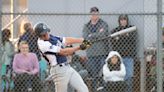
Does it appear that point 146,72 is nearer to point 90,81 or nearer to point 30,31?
point 90,81

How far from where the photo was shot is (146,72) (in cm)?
1202

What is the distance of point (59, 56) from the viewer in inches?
414

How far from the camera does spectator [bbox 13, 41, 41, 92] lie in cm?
1180

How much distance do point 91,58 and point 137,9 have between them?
4.70 feet

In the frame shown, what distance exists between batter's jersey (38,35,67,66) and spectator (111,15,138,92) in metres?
1.70

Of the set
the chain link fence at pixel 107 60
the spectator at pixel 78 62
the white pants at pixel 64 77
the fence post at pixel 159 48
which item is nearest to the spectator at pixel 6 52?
the chain link fence at pixel 107 60

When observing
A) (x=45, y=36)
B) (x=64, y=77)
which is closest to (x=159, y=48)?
(x=64, y=77)

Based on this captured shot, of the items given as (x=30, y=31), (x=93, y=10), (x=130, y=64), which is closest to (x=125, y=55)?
(x=130, y=64)

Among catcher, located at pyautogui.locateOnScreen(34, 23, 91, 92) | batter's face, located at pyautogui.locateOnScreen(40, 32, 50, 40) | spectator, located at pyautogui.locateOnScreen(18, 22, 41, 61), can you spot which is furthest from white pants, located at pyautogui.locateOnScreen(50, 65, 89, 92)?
spectator, located at pyautogui.locateOnScreen(18, 22, 41, 61)

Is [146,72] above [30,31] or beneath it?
beneath

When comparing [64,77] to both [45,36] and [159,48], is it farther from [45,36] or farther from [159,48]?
[159,48]

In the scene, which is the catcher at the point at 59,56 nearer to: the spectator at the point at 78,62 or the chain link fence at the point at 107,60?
the chain link fence at the point at 107,60

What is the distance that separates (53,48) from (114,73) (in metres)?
2.13

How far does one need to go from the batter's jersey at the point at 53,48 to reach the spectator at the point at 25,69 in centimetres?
135
